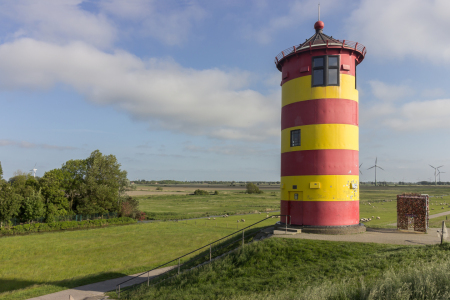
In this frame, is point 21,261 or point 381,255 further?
point 21,261

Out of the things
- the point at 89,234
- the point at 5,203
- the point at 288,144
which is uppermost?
the point at 288,144

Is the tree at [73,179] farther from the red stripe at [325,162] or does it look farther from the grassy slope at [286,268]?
the red stripe at [325,162]

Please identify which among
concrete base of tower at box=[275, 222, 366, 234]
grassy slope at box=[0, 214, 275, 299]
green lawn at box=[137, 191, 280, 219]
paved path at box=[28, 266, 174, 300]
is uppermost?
concrete base of tower at box=[275, 222, 366, 234]

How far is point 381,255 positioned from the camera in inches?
530

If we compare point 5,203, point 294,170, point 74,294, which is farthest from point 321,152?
point 5,203

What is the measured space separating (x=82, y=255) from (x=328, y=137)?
27.8 meters

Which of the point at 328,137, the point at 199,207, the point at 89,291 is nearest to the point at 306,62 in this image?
the point at 328,137

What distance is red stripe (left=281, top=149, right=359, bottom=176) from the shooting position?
66.2 ft

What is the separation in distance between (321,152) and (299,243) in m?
6.95

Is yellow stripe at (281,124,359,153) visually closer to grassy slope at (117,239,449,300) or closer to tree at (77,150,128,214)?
grassy slope at (117,239,449,300)

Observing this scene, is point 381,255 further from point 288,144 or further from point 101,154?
point 101,154

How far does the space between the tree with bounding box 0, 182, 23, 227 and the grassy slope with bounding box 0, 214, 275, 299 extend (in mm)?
6319

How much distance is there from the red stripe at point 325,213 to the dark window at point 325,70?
27.7 ft

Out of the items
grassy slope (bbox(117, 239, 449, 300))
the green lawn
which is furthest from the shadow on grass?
the green lawn
